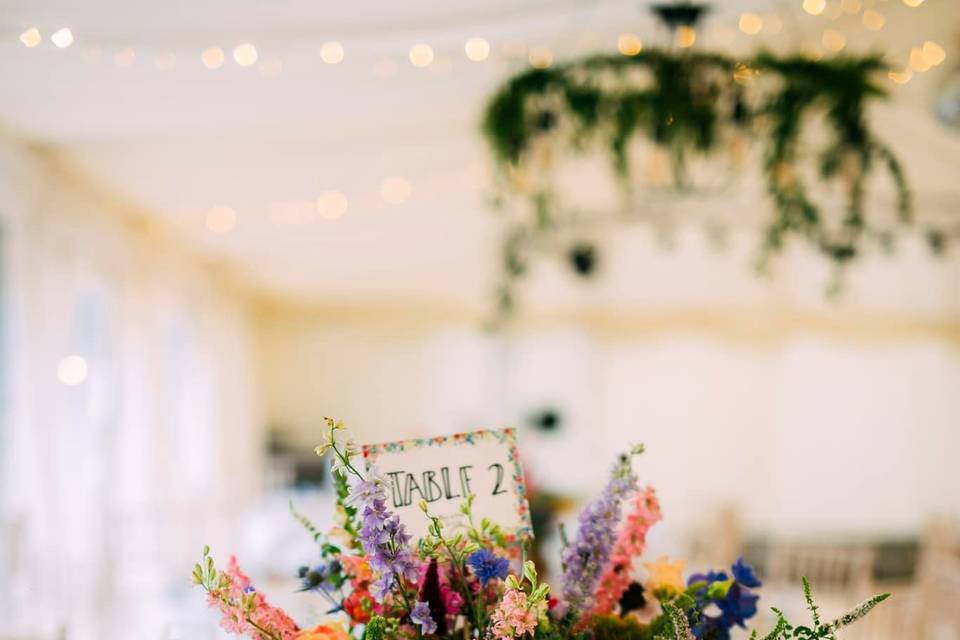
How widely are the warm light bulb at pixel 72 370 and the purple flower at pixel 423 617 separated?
3.74m

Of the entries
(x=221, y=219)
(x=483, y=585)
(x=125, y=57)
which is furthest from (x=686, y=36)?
(x=221, y=219)

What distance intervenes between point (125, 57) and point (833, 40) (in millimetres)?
2772

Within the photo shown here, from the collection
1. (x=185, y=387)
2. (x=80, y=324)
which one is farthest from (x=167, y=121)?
(x=185, y=387)

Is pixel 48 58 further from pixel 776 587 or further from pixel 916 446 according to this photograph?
pixel 916 446

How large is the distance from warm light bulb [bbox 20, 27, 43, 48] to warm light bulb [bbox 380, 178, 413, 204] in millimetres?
2833

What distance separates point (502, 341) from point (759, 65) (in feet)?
24.6

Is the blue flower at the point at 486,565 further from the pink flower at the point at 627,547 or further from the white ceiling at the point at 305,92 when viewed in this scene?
the white ceiling at the point at 305,92

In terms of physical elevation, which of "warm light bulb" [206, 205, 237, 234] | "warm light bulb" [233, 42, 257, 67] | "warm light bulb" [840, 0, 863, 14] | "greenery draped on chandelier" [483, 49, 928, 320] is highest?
"warm light bulb" [840, 0, 863, 14]

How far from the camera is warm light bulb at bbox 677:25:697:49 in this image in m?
2.87

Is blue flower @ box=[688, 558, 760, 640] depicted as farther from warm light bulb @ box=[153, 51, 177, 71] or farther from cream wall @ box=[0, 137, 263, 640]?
warm light bulb @ box=[153, 51, 177, 71]

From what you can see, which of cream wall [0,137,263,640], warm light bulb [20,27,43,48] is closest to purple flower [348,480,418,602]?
cream wall [0,137,263,640]

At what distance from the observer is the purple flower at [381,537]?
1.06 metres

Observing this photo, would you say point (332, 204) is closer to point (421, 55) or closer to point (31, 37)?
point (421, 55)

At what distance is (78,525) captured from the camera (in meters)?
4.63
